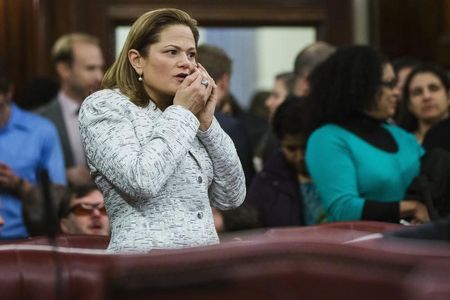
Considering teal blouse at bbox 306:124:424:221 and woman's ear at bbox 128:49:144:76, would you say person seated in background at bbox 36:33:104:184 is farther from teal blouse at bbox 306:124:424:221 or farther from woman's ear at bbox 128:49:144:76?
woman's ear at bbox 128:49:144:76

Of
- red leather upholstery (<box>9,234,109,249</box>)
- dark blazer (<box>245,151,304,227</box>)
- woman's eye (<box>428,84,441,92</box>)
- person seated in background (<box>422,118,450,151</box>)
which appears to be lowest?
dark blazer (<box>245,151,304,227</box>)

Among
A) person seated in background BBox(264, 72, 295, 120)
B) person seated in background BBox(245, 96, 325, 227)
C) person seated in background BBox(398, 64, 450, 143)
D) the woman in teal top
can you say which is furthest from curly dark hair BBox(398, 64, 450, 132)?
the woman in teal top

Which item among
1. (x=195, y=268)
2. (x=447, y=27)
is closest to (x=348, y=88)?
(x=195, y=268)

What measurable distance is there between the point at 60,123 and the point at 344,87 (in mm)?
2295

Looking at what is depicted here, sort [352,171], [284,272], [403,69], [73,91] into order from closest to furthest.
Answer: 1. [284,272]
2. [352,171]
3. [73,91]
4. [403,69]

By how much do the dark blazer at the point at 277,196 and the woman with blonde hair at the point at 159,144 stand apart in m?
2.35

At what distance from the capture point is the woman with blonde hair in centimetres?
337

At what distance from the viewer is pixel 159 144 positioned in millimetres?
3371

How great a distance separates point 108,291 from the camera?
2135 mm

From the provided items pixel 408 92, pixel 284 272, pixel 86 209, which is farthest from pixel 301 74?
pixel 284 272

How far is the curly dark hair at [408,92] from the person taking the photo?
22.7ft

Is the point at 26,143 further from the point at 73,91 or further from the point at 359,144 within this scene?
the point at 359,144

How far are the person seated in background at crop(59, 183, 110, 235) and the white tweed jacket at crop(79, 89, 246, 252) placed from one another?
191 cm

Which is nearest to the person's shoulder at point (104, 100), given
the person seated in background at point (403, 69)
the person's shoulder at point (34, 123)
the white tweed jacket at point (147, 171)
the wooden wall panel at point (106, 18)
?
the white tweed jacket at point (147, 171)
